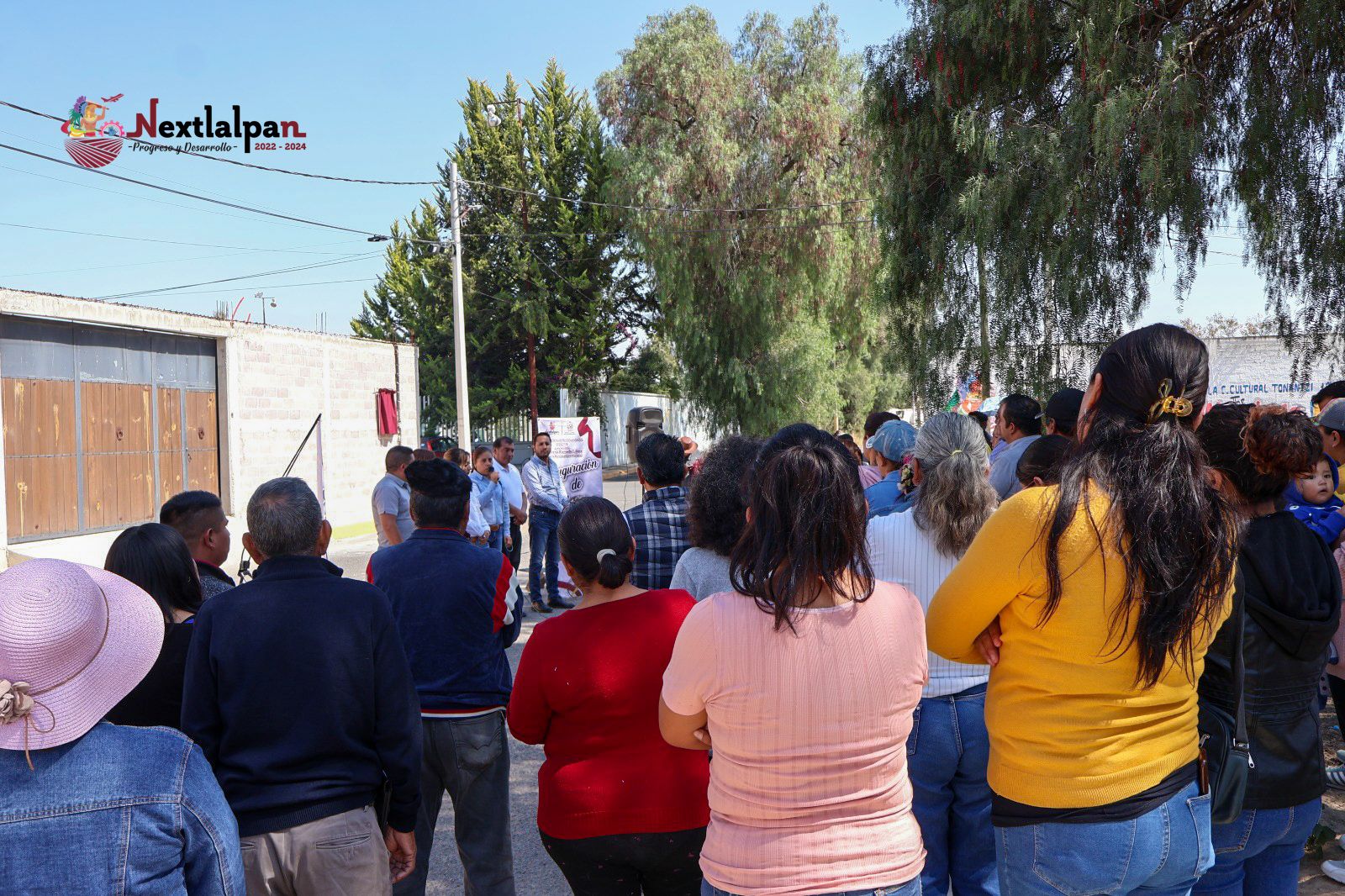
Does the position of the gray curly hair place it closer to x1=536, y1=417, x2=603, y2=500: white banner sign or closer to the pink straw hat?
the pink straw hat

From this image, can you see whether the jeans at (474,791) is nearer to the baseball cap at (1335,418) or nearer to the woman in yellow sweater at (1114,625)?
the woman in yellow sweater at (1114,625)

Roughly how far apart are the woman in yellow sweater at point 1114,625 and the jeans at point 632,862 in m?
0.90

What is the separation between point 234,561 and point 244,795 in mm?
14242

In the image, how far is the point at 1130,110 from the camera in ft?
27.2

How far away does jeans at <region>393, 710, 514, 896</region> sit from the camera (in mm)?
3492

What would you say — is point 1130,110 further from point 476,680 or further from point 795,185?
point 795,185

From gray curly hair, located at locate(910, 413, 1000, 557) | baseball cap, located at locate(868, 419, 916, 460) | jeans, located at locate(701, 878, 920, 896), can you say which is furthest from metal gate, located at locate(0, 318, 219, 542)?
jeans, located at locate(701, 878, 920, 896)

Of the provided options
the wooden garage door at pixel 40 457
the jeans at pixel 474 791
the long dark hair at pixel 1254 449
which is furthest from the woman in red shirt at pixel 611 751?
the wooden garage door at pixel 40 457

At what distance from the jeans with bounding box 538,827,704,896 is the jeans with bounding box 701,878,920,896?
1.54 feet

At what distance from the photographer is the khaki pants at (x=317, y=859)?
2574 millimetres

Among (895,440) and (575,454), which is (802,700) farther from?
(575,454)

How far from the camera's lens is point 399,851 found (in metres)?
2.89

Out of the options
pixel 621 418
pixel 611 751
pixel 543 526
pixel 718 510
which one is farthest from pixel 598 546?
pixel 621 418

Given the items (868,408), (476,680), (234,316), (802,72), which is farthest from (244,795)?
(868,408)
